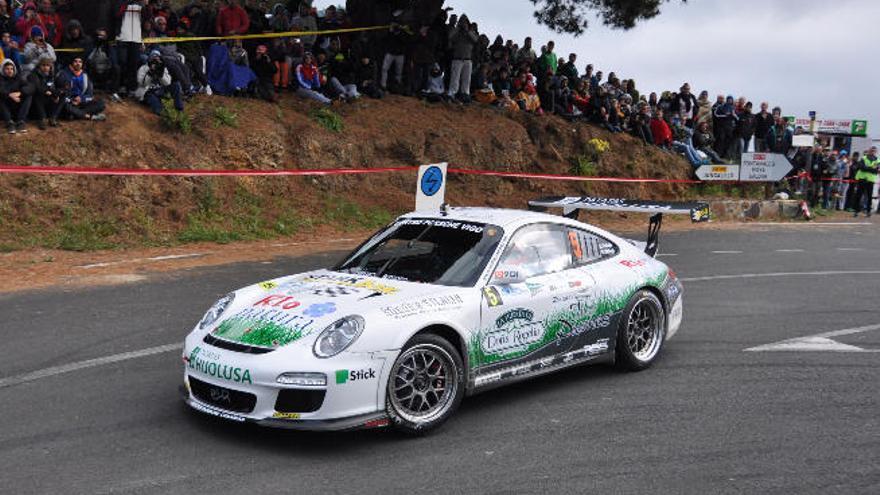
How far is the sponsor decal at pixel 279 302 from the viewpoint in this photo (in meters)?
6.37

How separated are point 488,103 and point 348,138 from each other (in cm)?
479

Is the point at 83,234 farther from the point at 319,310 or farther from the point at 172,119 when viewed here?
the point at 319,310

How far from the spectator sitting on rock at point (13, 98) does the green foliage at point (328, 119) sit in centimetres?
592

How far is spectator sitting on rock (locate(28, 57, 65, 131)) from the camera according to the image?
15.2m

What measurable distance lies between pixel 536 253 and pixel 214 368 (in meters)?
2.71

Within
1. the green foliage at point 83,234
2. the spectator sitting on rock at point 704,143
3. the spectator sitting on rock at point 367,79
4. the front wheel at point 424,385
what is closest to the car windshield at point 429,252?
the front wheel at point 424,385

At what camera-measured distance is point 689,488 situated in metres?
5.43

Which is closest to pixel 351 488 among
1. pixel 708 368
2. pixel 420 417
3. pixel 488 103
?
pixel 420 417

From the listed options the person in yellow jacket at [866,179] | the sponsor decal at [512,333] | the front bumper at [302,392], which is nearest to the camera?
the front bumper at [302,392]

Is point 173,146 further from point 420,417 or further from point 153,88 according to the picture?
point 420,417

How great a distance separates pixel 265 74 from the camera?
19.3 metres

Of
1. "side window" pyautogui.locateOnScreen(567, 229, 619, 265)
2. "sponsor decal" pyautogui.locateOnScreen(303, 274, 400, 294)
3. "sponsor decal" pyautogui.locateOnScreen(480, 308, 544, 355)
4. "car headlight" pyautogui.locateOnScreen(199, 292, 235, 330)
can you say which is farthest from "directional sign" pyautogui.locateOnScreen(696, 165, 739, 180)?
"car headlight" pyautogui.locateOnScreen(199, 292, 235, 330)

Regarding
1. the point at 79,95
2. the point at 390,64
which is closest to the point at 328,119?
the point at 390,64

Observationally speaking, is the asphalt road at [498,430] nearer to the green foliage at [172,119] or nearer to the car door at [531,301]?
the car door at [531,301]
